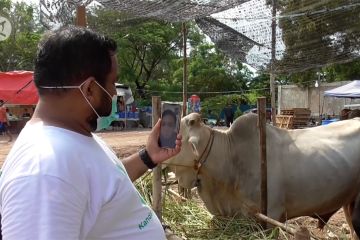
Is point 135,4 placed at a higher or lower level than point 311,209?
higher

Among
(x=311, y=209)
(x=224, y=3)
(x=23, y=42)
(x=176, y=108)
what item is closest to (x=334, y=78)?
(x=23, y=42)

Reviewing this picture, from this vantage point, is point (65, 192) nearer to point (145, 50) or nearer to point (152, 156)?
point (152, 156)

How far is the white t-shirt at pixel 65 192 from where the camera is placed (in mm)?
1126

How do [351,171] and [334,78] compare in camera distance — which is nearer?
Result: [351,171]

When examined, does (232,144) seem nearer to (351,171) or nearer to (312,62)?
(351,171)

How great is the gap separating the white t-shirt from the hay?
2.61 m

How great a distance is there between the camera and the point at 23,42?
25047 millimetres

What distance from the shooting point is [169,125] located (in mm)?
2191

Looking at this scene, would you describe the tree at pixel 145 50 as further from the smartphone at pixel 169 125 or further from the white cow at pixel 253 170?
the smartphone at pixel 169 125

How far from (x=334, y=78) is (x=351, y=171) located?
23218 mm

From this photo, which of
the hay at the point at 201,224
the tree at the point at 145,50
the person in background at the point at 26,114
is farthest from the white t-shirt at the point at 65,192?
the tree at the point at 145,50

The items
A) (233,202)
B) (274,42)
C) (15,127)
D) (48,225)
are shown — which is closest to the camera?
(48,225)

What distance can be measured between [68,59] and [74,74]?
44 millimetres

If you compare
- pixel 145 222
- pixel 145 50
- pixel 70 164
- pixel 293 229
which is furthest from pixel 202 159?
pixel 145 50
